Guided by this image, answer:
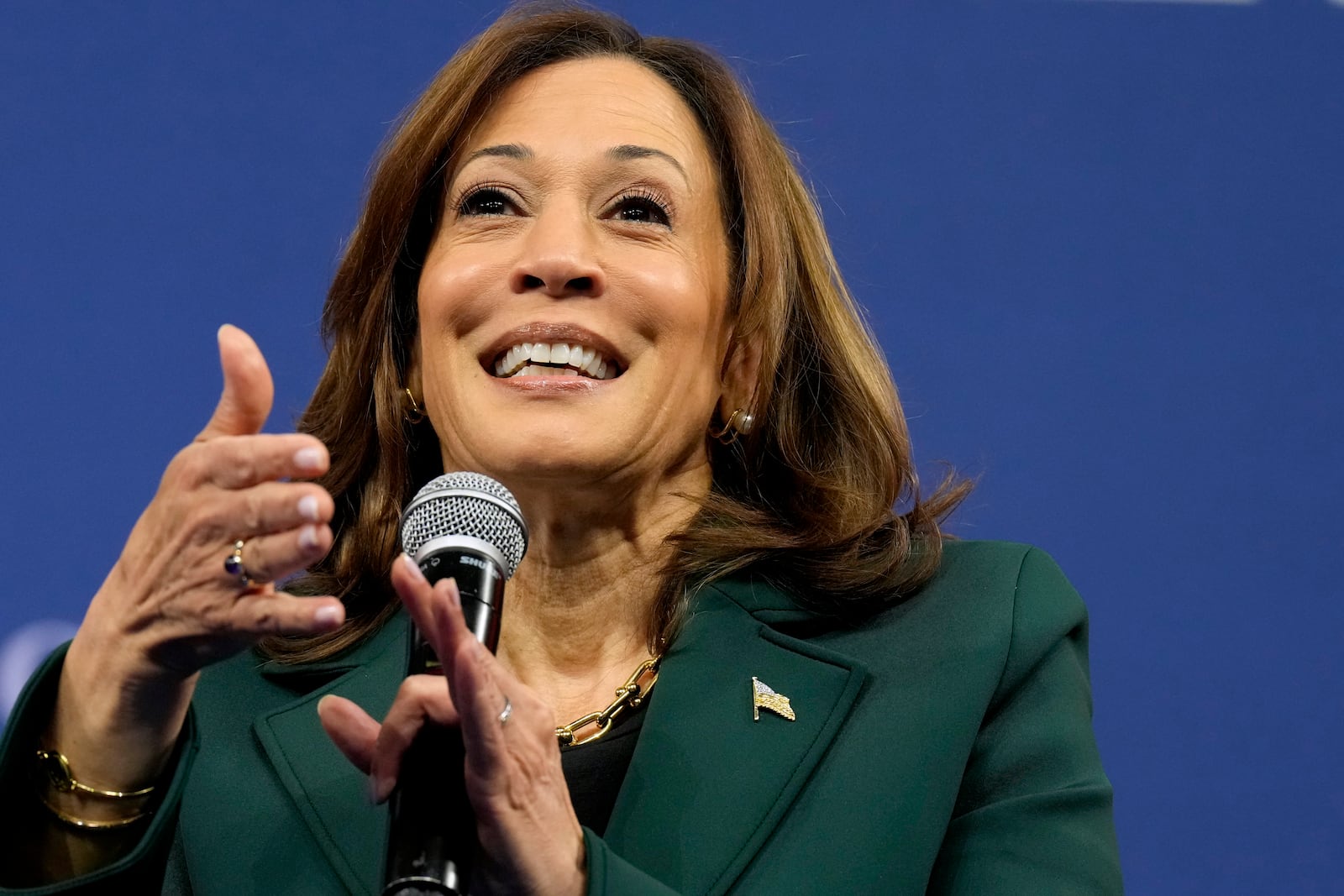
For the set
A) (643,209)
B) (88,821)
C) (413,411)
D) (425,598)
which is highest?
(643,209)

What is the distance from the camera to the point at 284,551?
0.98 metres

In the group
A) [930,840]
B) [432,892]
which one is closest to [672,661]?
[930,840]

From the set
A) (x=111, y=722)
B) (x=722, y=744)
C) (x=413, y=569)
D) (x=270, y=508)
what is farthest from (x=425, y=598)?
(x=722, y=744)

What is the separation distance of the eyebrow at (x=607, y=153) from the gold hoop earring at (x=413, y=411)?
26 cm

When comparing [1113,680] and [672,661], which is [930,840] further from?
[1113,680]

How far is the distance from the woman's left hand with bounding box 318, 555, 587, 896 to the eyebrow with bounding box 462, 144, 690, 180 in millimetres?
754

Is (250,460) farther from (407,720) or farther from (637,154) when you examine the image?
(637,154)

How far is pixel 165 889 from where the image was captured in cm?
149

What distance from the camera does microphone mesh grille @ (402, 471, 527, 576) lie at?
40.8 inches

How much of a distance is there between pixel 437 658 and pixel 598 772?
52 centimetres

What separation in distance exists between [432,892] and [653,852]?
1.65 ft

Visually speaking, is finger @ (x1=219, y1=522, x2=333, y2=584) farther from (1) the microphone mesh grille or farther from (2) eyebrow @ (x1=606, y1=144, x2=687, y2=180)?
(2) eyebrow @ (x1=606, y1=144, x2=687, y2=180)

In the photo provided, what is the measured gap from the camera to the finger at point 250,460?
3.12 ft

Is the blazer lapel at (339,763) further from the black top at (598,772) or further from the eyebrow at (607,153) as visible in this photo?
the eyebrow at (607,153)
